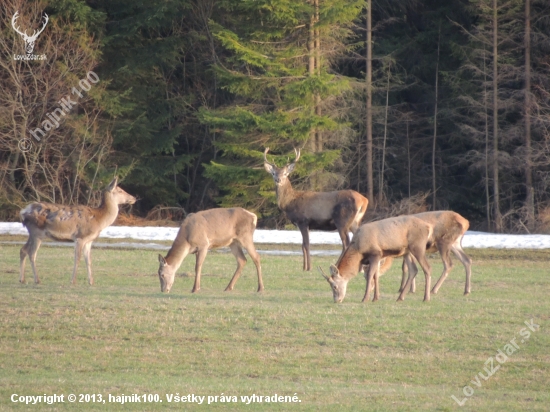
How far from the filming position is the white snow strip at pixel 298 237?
28172 mm

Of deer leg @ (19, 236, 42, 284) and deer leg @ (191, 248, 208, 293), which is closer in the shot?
deer leg @ (191, 248, 208, 293)

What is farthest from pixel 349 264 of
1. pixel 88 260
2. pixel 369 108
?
pixel 369 108

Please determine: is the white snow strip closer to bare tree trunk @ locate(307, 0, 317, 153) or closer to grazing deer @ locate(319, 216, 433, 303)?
bare tree trunk @ locate(307, 0, 317, 153)

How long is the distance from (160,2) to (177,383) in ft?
109

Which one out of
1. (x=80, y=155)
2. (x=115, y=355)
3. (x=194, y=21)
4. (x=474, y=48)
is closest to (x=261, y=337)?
(x=115, y=355)

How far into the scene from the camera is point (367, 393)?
1045cm

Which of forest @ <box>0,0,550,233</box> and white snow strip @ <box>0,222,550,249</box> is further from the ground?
forest @ <box>0,0,550,233</box>

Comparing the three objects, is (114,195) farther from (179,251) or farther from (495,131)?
(495,131)

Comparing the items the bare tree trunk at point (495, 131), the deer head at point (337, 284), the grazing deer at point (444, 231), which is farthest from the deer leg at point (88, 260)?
the bare tree trunk at point (495, 131)

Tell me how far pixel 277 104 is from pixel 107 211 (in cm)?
1852

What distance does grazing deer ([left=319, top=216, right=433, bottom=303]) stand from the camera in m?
15.9

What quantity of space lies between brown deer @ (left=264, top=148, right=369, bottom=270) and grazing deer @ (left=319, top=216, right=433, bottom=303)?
562 centimetres
